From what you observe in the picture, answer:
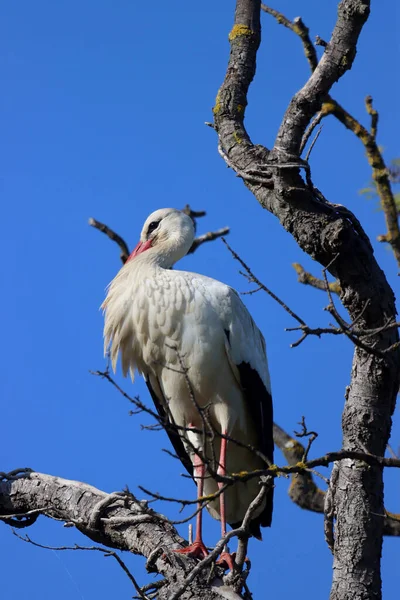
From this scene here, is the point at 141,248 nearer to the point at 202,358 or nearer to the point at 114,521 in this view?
the point at 202,358

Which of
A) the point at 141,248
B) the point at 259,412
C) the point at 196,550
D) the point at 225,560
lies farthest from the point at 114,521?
the point at 141,248

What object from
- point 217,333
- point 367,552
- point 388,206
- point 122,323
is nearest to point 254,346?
point 217,333

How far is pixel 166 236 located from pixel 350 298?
2.57 metres

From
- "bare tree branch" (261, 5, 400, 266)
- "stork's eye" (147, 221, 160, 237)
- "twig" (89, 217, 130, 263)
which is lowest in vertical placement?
"stork's eye" (147, 221, 160, 237)

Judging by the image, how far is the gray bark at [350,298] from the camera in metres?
3.42

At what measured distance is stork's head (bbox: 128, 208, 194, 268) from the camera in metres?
5.75

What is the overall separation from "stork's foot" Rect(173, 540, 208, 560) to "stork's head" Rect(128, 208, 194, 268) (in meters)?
2.06

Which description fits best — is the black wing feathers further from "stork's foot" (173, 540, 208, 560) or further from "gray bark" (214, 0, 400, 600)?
"gray bark" (214, 0, 400, 600)

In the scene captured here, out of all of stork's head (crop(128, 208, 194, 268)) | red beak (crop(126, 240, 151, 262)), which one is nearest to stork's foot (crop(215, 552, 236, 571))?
stork's head (crop(128, 208, 194, 268))

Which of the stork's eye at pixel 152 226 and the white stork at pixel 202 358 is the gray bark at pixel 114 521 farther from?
the stork's eye at pixel 152 226

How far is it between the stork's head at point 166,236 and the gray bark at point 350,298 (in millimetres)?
2013

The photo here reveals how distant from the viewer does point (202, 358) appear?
16.5 feet

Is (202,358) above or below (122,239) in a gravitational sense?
below

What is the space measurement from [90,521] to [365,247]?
6.18 ft
